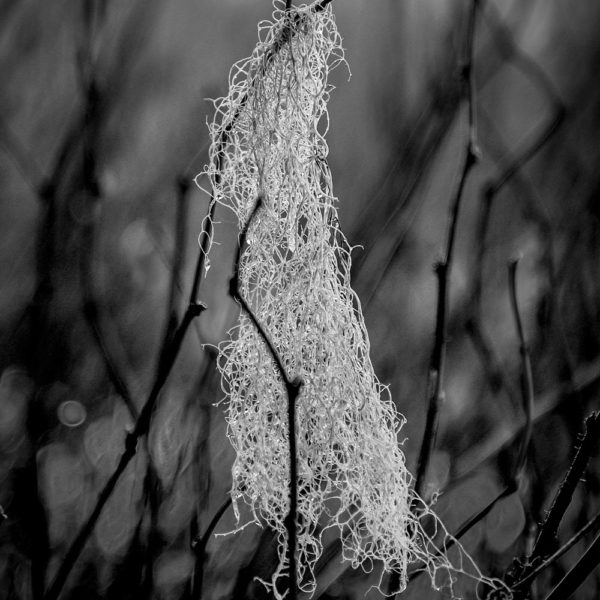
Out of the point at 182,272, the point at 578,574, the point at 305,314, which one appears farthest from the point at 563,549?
the point at 182,272

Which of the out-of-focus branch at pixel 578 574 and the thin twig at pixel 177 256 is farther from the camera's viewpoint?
the thin twig at pixel 177 256

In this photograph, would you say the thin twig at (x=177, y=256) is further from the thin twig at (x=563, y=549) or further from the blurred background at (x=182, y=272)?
the thin twig at (x=563, y=549)

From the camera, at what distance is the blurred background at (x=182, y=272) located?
48 cm

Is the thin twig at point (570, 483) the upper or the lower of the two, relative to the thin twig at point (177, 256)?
upper

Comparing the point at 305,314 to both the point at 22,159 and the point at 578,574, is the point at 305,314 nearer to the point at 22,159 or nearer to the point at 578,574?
the point at 578,574

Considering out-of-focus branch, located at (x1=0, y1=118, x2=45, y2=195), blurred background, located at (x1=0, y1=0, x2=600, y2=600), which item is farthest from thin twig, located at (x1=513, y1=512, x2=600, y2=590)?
out-of-focus branch, located at (x1=0, y1=118, x2=45, y2=195)

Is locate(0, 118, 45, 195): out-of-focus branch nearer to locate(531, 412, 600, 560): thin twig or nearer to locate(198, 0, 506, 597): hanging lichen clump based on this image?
locate(198, 0, 506, 597): hanging lichen clump

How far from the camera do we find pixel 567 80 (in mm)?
608

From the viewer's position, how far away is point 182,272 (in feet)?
1.65

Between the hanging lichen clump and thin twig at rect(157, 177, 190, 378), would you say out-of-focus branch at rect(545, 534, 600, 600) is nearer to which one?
the hanging lichen clump

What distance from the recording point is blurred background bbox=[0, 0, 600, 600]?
1.57 ft

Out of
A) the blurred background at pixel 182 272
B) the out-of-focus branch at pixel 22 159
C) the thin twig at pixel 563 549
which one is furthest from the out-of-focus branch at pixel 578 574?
the out-of-focus branch at pixel 22 159

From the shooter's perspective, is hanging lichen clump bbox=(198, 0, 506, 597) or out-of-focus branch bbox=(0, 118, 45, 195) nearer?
hanging lichen clump bbox=(198, 0, 506, 597)

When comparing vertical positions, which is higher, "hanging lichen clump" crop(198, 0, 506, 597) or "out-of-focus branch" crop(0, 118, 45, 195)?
"hanging lichen clump" crop(198, 0, 506, 597)
